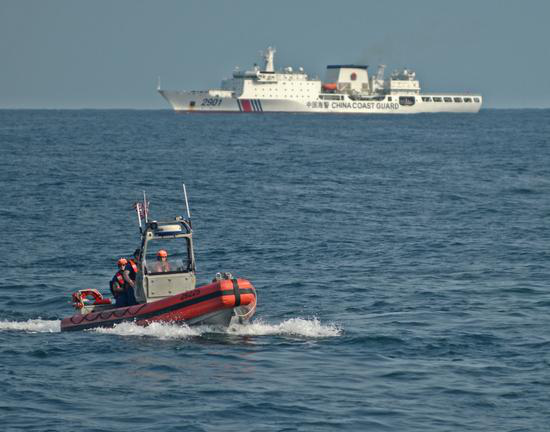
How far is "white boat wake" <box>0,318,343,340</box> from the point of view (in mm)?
18031

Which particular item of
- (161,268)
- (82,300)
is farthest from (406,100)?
(161,268)

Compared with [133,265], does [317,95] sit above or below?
above

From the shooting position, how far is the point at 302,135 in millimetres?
99438

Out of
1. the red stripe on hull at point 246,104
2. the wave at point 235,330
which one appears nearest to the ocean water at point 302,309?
the wave at point 235,330

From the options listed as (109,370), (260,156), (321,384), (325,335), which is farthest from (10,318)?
(260,156)

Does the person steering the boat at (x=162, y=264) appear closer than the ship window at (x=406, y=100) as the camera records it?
Yes

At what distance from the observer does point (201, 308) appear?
58.4ft

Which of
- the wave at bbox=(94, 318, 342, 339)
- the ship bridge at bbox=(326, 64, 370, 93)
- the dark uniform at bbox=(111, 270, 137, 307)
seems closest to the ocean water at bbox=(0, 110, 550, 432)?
the wave at bbox=(94, 318, 342, 339)

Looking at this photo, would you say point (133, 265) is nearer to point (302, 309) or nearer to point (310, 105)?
point (302, 309)

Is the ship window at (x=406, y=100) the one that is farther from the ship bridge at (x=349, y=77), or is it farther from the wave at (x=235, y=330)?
the wave at (x=235, y=330)

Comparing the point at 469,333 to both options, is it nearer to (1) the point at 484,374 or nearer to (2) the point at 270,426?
(1) the point at 484,374

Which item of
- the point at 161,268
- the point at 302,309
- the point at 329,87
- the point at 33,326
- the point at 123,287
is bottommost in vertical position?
the point at 33,326

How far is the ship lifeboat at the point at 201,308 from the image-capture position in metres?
17.6

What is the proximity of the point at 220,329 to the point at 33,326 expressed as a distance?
156 inches
